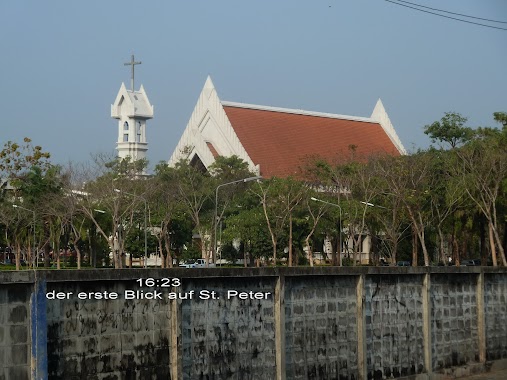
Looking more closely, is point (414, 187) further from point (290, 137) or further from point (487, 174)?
point (290, 137)

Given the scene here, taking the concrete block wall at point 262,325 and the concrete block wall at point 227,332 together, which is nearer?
the concrete block wall at point 262,325

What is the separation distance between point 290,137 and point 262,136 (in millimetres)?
4215

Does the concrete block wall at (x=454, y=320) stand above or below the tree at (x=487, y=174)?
below

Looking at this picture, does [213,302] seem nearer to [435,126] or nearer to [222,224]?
[435,126]

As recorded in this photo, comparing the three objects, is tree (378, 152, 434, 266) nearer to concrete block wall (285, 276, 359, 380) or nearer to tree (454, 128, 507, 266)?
tree (454, 128, 507, 266)

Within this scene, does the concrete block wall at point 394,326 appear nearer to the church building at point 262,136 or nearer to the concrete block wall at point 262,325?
the concrete block wall at point 262,325

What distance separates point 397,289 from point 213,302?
558 centimetres

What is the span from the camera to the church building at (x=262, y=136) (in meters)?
92.1

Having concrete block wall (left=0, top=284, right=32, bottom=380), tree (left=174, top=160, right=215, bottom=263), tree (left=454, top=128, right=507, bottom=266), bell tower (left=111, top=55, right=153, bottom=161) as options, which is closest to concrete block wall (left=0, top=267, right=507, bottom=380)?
concrete block wall (left=0, top=284, right=32, bottom=380)

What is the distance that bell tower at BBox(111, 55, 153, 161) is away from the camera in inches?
4412

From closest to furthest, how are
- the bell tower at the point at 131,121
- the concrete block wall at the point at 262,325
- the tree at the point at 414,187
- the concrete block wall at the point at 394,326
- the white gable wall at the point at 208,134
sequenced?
the concrete block wall at the point at 262,325 → the concrete block wall at the point at 394,326 → the tree at the point at 414,187 → the white gable wall at the point at 208,134 → the bell tower at the point at 131,121

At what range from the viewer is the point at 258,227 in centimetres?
6319

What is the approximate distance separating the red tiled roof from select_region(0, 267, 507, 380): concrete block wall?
2593 inches

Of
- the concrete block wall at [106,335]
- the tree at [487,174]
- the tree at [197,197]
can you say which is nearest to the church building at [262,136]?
the tree at [197,197]
